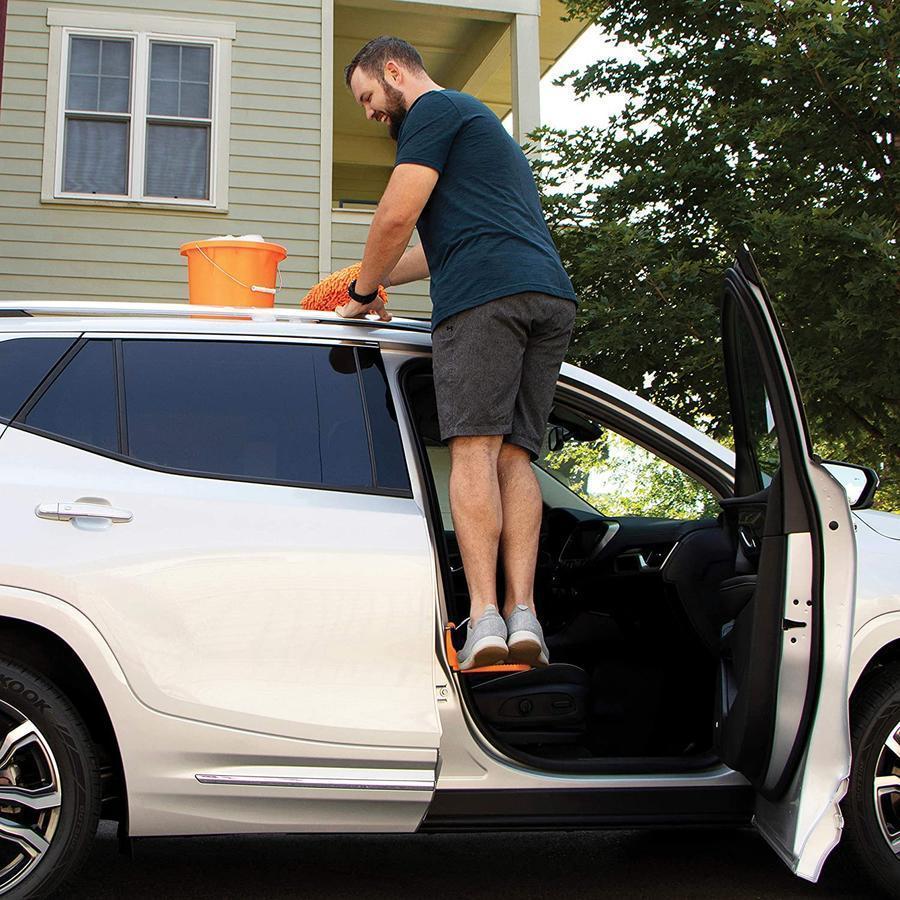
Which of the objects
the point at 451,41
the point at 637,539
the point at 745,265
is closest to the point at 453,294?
the point at 745,265

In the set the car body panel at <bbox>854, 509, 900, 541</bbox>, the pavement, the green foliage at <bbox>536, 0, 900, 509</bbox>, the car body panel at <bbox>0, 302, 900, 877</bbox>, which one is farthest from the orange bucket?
the green foliage at <bbox>536, 0, 900, 509</bbox>

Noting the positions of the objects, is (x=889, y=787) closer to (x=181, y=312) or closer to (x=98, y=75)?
(x=181, y=312)

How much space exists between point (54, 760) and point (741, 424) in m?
2.21

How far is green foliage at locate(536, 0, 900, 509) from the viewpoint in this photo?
25.0 ft

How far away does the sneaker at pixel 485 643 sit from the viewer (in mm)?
3344

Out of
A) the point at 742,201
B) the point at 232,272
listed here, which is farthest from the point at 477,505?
the point at 742,201

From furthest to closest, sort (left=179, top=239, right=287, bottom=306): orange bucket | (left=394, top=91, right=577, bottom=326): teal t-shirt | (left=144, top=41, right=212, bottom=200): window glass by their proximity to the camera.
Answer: (left=144, top=41, right=212, bottom=200): window glass → (left=179, top=239, right=287, bottom=306): orange bucket → (left=394, top=91, right=577, bottom=326): teal t-shirt

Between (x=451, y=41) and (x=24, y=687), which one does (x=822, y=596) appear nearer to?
(x=24, y=687)

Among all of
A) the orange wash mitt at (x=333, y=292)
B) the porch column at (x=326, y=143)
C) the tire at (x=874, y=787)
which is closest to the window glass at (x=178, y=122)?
the porch column at (x=326, y=143)

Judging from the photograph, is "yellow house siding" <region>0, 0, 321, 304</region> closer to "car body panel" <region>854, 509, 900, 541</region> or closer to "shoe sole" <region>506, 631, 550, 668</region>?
"car body panel" <region>854, 509, 900, 541</region>

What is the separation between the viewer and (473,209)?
3.81 metres

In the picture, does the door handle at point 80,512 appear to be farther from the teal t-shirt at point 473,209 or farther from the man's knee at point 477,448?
the teal t-shirt at point 473,209

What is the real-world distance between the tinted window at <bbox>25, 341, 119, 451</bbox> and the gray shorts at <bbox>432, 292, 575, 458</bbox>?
36.2 inches

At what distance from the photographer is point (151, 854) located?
14.3 ft
